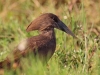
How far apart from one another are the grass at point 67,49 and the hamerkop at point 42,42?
0.13 metres

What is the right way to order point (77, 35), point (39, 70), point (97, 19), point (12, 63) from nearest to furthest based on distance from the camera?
point (39, 70), point (12, 63), point (77, 35), point (97, 19)

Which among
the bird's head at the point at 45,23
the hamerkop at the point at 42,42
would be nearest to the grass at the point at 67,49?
the hamerkop at the point at 42,42

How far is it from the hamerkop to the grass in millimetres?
133

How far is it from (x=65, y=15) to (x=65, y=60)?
3.93 feet

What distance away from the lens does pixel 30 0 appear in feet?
26.9

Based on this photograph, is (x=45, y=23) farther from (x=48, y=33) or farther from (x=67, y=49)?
(x=67, y=49)

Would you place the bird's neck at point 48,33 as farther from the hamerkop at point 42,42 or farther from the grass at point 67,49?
the grass at point 67,49

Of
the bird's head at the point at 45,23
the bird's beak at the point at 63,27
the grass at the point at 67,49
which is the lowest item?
the grass at the point at 67,49

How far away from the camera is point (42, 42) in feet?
18.1

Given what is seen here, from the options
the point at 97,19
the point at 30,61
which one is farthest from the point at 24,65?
the point at 97,19

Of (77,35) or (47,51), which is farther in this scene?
(77,35)

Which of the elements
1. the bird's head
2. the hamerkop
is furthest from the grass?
the bird's head

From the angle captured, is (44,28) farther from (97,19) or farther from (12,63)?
(97,19)

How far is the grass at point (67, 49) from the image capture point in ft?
16.1
